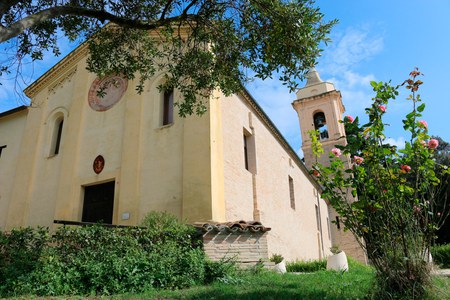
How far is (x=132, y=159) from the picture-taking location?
1115cm

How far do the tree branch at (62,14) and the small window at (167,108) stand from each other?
4.31 metres

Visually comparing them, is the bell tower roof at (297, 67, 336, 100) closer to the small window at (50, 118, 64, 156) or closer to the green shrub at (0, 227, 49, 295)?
the small window at (50, 118, 64, 156)

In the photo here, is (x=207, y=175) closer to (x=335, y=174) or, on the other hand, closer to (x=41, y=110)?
(x=335, y=174)

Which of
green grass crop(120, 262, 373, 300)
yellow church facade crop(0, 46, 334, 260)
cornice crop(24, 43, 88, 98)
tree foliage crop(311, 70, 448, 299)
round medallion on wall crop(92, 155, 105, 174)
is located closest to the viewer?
tree foliage crop(311, 70, 448, 299)

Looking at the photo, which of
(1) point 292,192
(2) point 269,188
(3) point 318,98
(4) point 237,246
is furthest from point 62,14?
(3) point 318,98

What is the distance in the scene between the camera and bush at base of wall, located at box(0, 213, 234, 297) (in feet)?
19.5

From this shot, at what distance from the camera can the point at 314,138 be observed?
217 inches

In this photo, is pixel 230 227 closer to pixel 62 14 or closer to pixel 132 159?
pixel 132 159

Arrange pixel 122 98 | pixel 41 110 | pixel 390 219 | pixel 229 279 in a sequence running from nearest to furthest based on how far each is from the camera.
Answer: pixel 390 219 < pixel 229 279 < pixel 122 98 < pixel 41 110

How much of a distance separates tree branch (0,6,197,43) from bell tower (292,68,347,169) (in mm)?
20625

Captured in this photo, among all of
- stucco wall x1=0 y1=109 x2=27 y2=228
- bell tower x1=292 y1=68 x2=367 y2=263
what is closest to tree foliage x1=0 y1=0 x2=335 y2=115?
stucco wall x1=0 y1=109 x2=27 y2=228

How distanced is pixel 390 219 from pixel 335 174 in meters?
0.92

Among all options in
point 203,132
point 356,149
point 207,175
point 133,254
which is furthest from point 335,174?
point 203,132

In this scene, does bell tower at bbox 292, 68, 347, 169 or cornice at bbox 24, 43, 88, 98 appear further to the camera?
bell tower at bbox 292, 68, 347, 169
